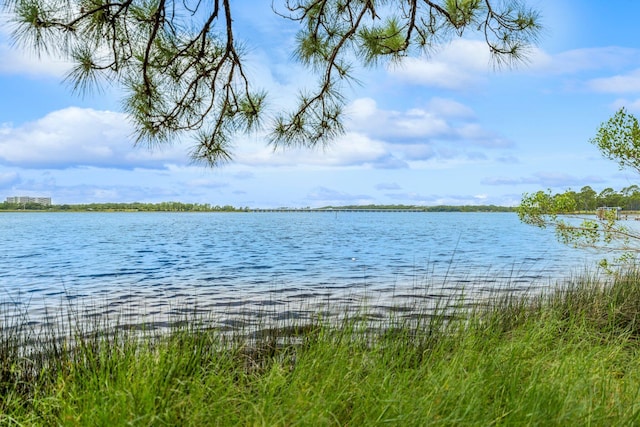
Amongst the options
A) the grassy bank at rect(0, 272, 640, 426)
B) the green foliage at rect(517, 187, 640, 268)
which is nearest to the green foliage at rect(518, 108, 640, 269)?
the green foliage at rect(517, 187, 640, 268)

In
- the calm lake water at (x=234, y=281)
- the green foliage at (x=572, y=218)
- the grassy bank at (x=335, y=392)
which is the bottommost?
the calm lake water at (x=234, y=281)

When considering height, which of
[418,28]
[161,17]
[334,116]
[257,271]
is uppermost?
[418,28]

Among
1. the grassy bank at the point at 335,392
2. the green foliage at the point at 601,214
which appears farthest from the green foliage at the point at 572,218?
the grassy bank at the point at 335,392

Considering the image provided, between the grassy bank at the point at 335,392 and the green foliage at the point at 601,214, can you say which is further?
the green foliage at the point at 601,214

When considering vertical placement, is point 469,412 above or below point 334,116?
below

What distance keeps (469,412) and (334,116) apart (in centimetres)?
362

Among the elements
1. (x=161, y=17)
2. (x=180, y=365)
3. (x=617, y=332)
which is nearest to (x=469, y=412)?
(x=180, y=365)

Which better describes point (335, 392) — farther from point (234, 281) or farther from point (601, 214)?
point (234, 281)

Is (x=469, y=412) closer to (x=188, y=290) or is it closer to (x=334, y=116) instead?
(x=334, y=116)

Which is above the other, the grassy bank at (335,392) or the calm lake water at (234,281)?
the grassy bank at (335,392)

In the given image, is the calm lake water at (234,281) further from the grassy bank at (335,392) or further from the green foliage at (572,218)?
the grassy bank at (335,392)

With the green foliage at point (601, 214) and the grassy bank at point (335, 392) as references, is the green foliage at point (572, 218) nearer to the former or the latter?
the green foliage at point (601, 214)

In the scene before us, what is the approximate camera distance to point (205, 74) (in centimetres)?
446

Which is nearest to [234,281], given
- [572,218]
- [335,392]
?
[572,218]
